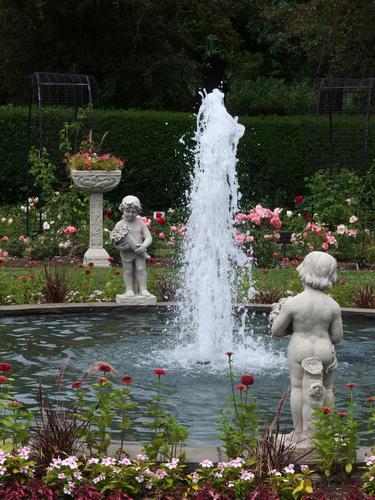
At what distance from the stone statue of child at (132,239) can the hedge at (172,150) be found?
413 inches

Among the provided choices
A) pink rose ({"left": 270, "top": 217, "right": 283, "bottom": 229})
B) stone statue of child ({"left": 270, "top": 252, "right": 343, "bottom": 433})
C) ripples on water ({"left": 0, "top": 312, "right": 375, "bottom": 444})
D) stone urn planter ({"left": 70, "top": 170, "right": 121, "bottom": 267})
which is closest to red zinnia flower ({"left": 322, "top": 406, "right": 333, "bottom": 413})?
stone statue of child ({"left": 270, "top": 252, "right": 343, "bottom": 433})

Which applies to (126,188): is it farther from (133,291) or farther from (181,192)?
(133,291)

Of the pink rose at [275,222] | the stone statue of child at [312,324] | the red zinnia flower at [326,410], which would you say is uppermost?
the stone statue of child at [312,324]

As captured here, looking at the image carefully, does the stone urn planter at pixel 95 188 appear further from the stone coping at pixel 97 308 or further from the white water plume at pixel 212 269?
the stone coping at pixel 97 308

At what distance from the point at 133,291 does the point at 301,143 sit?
12.4 metres

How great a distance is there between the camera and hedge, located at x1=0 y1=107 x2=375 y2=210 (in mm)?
23484

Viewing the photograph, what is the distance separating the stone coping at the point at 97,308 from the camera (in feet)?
40.3

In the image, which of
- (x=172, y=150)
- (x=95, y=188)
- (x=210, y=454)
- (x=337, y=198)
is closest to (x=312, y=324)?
(x=210, y=454)

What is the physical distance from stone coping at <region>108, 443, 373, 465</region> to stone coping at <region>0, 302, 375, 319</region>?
5693mm

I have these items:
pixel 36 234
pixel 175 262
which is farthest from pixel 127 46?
pixel 175 262

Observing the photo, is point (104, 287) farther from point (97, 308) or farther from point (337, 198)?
point (337, 198)

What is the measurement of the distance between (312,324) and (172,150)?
17.3m

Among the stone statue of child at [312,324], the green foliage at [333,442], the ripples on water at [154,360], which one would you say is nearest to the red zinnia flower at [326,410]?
the green foliage at [333,442]

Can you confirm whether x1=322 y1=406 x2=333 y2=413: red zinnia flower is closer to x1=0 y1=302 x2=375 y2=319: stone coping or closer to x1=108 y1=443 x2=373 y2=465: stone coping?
x1=108 y1=443 x2=373 y2=465: stone coping
